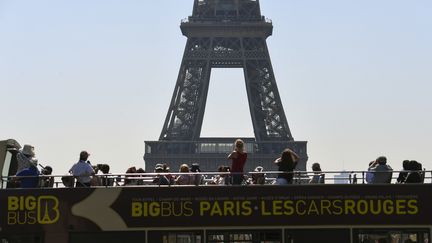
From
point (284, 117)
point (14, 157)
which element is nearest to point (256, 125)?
point (284, 117)

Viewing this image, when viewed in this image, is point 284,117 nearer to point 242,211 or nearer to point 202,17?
point 202,17

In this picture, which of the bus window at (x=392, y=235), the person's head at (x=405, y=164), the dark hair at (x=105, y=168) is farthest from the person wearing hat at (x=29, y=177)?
the person's head at (x=405, y=164)

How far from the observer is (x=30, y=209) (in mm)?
16125

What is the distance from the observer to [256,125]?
382 feet

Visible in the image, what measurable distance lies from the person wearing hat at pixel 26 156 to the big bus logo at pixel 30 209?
0.99 metres

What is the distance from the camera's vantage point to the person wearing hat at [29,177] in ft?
54.1

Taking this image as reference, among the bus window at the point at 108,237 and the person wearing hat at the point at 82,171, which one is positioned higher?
the person wearing hat at the point at 82,171

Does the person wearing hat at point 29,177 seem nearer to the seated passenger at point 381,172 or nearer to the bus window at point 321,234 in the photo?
the bus window at point 321,234

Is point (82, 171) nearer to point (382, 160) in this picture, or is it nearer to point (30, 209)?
point (30, 209)

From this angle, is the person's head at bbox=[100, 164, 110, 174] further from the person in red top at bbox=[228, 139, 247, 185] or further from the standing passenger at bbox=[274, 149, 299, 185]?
the standing passenger at bbox=[274, 149, 299, 185]

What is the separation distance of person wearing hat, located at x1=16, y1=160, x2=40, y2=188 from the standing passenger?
361cm

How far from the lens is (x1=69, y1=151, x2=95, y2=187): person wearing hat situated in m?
16.5

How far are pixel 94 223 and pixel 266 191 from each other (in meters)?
2.56

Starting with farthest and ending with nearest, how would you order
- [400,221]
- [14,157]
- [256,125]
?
[256,125], [14,157], [400,221]
